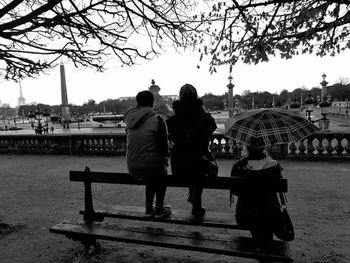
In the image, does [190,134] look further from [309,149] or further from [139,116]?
[309,149]

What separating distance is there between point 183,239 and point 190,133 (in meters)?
1.14

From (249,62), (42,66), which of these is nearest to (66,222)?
(249,62)

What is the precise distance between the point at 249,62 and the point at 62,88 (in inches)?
2028

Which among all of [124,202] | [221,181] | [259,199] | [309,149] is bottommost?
[124,202]

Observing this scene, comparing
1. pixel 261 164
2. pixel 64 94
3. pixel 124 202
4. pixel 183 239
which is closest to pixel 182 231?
pixel 183 239

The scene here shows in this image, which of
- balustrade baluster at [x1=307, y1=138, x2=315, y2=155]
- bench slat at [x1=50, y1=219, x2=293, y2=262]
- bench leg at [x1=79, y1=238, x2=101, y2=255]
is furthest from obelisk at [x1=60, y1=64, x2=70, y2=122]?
bench slat at [x1=50, y1=219, x2=293, y2=262]

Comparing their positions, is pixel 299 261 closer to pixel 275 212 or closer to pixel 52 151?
pixel 275 212

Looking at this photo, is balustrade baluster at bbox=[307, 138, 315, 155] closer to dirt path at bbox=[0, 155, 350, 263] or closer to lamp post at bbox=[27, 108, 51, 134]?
dirt path at bbox=[0, 155, 350, 263]

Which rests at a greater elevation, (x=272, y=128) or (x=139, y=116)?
(x=139, y=116)

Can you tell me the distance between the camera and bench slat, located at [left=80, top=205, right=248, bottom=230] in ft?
12.6

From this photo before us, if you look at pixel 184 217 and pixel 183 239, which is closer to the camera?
pixel 183 239

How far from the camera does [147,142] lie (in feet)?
13.0

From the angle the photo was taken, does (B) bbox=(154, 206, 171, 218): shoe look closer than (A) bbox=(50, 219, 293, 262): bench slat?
No

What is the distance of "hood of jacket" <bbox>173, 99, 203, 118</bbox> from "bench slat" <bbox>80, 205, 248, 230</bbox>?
4.19ft
